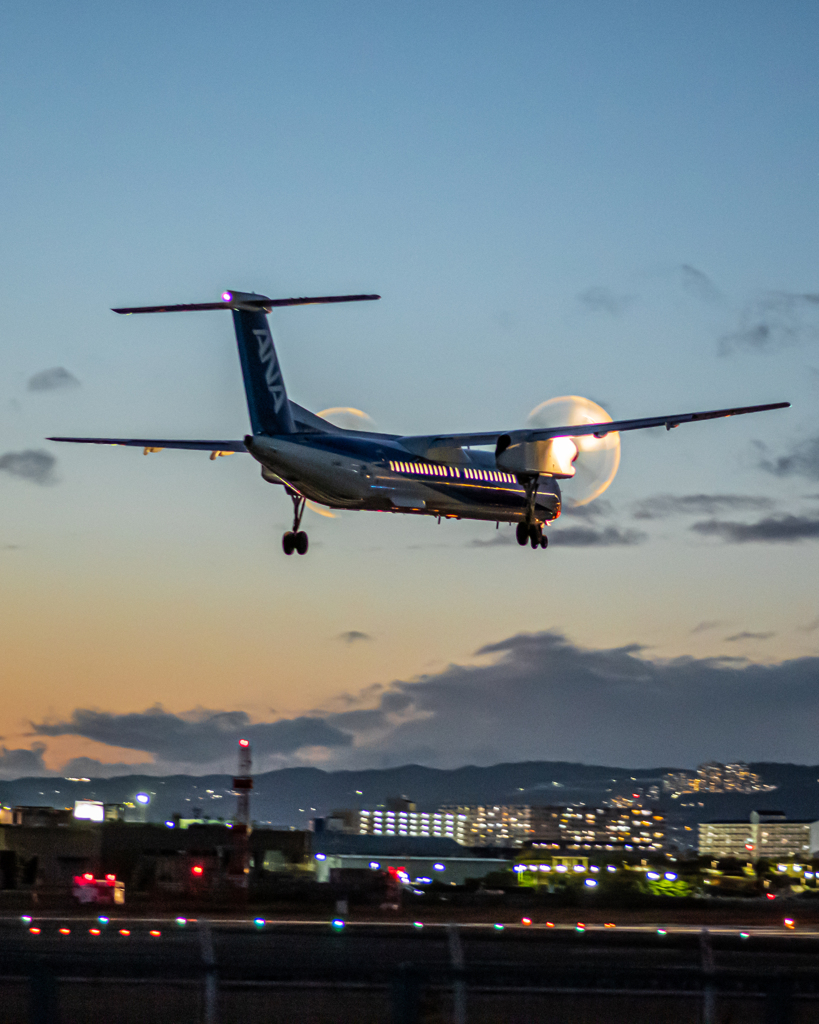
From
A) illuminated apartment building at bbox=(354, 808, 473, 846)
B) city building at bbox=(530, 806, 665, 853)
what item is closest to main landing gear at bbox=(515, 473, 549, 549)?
illuminated apartment building at bbox=(354, 808, 473, 846)

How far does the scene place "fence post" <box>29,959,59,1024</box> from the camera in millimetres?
9898

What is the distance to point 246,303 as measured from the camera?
1523 inches

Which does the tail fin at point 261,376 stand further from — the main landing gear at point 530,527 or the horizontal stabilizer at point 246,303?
the main landing gear at point 530,527

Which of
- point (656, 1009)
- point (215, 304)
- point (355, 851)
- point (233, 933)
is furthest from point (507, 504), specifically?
point (355, 851)

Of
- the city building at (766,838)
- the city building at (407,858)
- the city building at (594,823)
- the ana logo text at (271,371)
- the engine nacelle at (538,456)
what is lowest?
the city building at (407,858)

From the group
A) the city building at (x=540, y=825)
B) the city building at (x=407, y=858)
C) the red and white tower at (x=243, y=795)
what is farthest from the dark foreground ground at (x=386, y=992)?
the city building at (x=540, y=825)

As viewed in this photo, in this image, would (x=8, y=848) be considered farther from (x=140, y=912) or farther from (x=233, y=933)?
(x=233, y=933)

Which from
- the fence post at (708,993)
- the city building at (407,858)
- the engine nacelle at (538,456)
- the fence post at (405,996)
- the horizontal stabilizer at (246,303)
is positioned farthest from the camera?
the city building at (407,858)

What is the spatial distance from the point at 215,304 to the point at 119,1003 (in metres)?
29.0

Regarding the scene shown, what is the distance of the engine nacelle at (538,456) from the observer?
4247 cm

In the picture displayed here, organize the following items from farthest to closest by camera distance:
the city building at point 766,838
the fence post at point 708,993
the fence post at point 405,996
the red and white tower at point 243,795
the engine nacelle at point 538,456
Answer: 1. the city building at point 766,838
2. the red and white tower at point 243,795
3. the engine nacelle at point 538,456
4. the fence post at point 708,993
5. the fence post at point 405,996

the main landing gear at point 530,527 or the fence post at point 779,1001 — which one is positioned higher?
the main landing gear at point 530,527

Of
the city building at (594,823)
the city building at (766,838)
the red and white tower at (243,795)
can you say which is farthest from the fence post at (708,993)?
the city building at (594,823)

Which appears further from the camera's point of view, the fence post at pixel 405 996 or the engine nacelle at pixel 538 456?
the engine nacelle at pixel 538 456
